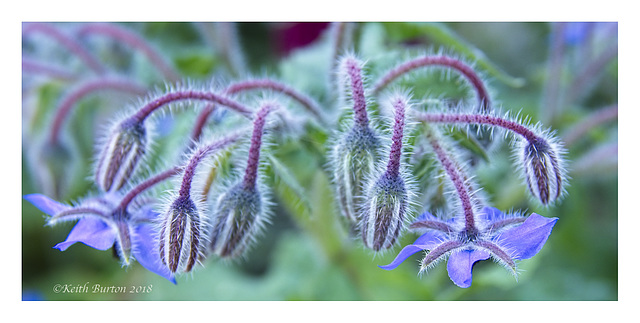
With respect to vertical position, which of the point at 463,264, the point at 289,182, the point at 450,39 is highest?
the point at 450,39

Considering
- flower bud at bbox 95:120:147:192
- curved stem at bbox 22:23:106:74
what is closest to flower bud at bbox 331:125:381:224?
flower bud at bbox 95:120:147:192

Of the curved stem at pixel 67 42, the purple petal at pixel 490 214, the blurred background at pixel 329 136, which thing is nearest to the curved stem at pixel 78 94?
the blurred background at pixel 329 136

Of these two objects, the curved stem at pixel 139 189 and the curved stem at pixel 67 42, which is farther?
the curved stem at pixel 67 42

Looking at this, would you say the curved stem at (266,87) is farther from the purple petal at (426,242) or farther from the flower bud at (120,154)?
the purple petal at (426,242)

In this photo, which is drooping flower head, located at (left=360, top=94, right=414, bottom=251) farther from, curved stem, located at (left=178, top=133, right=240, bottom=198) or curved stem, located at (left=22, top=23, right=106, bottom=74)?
curved stem, located at (left=22, top=23, right=106, bottom=74)

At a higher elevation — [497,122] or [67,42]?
[67,42]

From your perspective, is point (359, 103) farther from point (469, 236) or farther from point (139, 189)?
point (139, 189)

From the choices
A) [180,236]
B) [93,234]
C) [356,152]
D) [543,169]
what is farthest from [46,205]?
[543,169]
